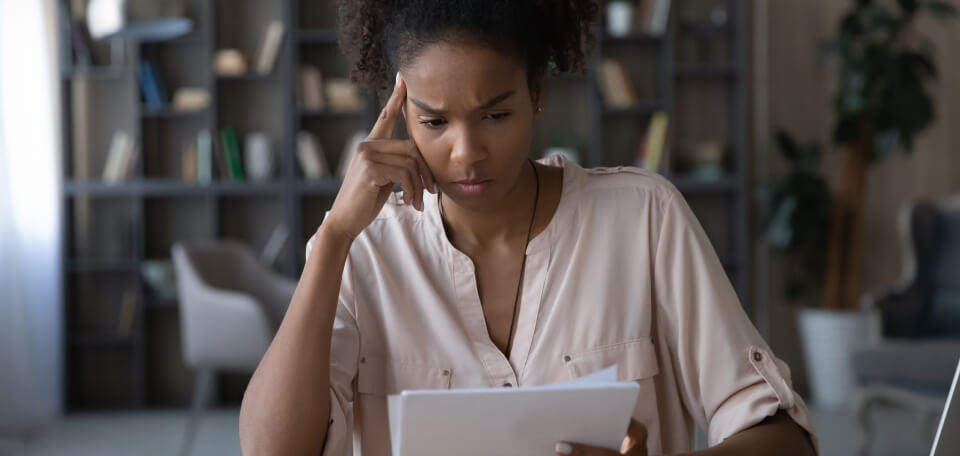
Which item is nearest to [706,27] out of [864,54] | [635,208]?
[864,54]

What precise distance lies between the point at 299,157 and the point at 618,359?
391cm

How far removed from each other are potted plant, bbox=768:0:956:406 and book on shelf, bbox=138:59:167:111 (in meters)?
3.05

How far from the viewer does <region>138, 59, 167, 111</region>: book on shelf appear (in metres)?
5.04

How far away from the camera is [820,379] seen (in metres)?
4.89

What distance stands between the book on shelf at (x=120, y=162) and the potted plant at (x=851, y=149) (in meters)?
3.17

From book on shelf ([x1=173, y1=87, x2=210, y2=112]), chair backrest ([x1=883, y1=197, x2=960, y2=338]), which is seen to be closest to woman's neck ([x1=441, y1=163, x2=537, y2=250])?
chair backrest ([x1=883, y1=197, x2=960, y2=338])

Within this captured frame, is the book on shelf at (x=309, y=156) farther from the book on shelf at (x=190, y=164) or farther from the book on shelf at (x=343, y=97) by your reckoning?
the book on shelf at (x=190, y=164)

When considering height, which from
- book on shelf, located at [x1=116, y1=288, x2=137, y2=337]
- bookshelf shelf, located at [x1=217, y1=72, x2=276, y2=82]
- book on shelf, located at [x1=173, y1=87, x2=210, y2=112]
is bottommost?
book on shelf, located at [x1=116, y1=288, x2=137, y2=337]

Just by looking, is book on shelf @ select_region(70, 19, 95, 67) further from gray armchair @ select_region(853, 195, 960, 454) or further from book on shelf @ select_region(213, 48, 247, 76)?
gray armchair @ select_region(853, 195, 960, 454)

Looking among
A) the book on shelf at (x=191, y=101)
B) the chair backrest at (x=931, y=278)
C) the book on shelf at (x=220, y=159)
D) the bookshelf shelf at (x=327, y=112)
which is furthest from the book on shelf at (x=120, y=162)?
the chair backrest at (x=931, y=278)

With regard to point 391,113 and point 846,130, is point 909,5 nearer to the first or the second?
point 846,130

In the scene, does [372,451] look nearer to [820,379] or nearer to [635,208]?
[635,208]

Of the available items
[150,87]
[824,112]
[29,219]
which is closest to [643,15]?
[824,112]

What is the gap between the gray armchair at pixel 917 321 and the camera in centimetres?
357
